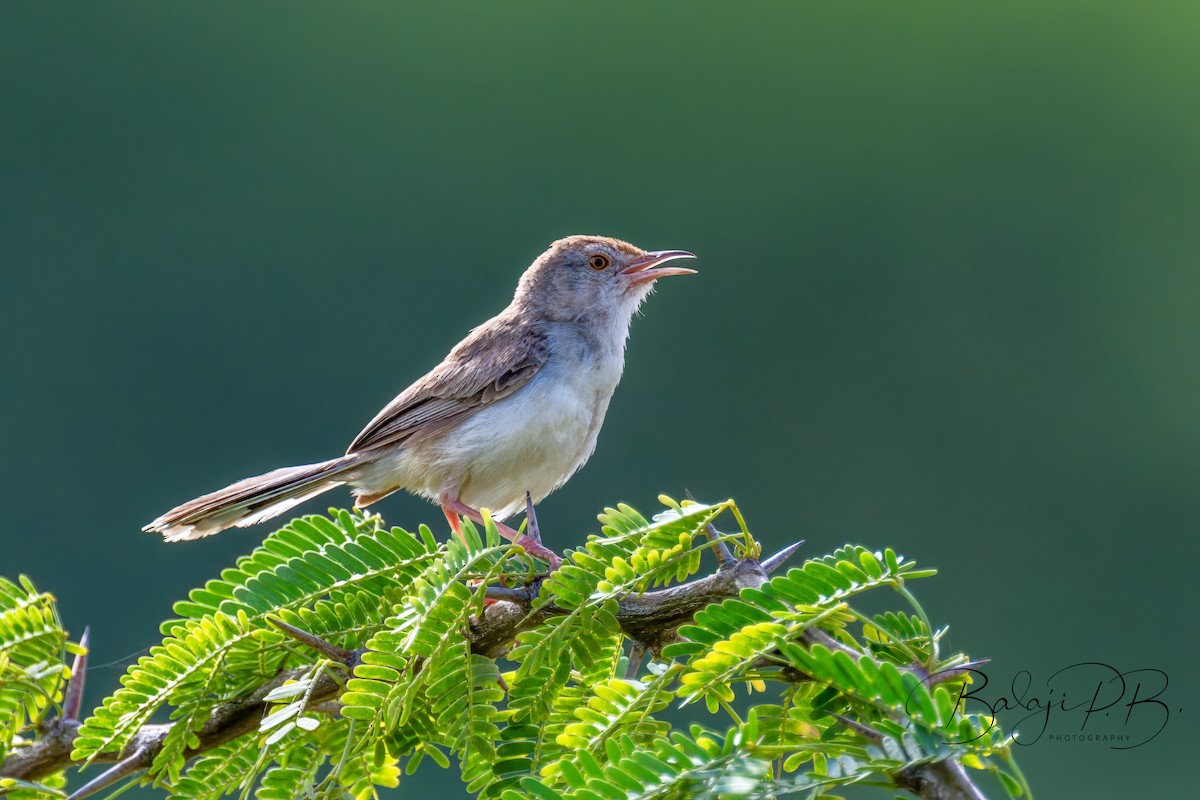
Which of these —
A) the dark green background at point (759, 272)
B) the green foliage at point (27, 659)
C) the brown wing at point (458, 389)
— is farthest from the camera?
the dark green background at point (759, 272)

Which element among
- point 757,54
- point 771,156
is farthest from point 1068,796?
point 757,54

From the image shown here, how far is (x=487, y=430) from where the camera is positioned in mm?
4961

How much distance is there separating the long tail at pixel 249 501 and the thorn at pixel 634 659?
2122 millimetres

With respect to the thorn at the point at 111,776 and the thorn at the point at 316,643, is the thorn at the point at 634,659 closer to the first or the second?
the thorn at the point at 316,643

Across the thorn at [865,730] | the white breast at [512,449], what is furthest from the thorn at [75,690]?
the white breast at [512,449]

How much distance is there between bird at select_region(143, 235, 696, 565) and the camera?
491 centimetres

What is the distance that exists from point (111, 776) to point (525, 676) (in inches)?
29.8

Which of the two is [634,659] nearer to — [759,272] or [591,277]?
[591,277]

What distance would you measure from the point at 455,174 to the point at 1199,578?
40.9 feet

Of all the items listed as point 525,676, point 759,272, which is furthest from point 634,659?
point 759,272

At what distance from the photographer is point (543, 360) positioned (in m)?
5.25

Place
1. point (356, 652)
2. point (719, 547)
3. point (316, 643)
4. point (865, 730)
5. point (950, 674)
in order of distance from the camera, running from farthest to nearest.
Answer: point (356, 652), point (316, 643), point (719, 547), point (950, 674), point (865, 730)

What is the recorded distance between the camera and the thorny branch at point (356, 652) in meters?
2.06

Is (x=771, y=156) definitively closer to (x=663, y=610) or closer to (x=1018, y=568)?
(x=1018, y=568)
